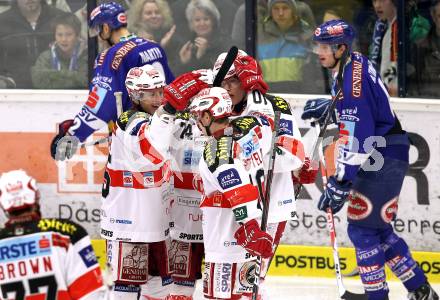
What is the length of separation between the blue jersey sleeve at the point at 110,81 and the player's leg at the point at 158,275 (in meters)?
0.85

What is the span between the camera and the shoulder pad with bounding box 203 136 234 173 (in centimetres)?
545

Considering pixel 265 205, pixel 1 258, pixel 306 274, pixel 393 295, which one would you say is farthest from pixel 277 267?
pixel 1 258

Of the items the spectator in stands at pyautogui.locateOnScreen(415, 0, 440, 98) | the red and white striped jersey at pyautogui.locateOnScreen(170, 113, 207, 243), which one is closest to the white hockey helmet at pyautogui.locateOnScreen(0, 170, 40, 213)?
the red and white striped jersey at pyautogui.locateOnScreen(170, 113, 207, 243)

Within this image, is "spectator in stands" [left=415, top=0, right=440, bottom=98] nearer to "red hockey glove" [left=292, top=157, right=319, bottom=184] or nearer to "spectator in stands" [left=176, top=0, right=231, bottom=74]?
"spectator in stands" [left=176, top=0, right=231, bottom=74]

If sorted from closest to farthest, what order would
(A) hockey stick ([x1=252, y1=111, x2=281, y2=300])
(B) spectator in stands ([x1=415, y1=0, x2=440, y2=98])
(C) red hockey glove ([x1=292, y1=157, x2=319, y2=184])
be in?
(A) hockey stick ([x1=252, y1=111, x2=281, y2=300])
(C) red hockey glove ([x1=292, y1=157, x2=319, y2=184])
(B) spectator in stands ([x1=415, y1=0, x2=440, y2=98])

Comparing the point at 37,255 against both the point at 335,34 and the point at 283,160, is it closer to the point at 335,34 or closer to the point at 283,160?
the point at 283,160

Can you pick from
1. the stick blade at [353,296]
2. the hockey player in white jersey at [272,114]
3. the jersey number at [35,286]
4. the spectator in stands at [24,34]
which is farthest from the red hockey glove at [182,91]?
the spectator in stands at [24,34]

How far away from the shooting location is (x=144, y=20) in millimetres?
8383

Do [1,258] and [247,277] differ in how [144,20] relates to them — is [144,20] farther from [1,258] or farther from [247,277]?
[1,258]

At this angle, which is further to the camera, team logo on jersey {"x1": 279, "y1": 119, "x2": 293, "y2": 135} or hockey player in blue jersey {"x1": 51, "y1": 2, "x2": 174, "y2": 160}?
hockey player in blue jersey {"x1": 51, "y1": 2, "x2": 174, "y2": 160}

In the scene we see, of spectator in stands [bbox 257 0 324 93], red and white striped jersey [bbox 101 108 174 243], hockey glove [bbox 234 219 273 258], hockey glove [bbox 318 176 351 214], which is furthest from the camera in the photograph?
spectator in stands [bbox 257 0 324 93]

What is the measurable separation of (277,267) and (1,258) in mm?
3622

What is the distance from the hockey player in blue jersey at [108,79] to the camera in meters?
6.85

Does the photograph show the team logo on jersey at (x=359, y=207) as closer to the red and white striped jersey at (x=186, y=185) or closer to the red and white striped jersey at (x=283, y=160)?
the red and white striped jersey at (x=283, y=160)
